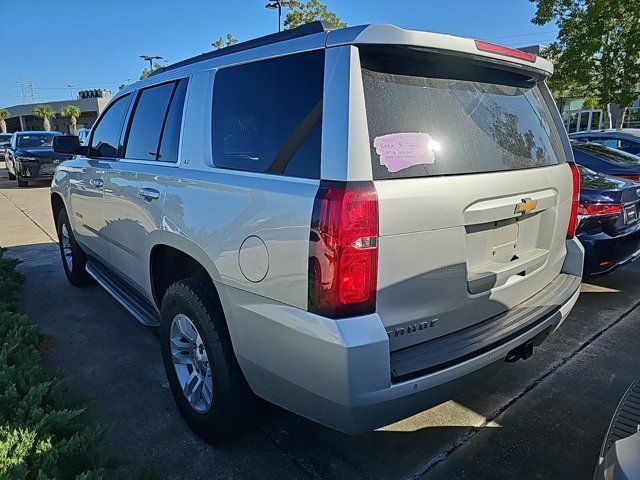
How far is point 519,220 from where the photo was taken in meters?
2.30

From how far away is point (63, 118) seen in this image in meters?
70.0

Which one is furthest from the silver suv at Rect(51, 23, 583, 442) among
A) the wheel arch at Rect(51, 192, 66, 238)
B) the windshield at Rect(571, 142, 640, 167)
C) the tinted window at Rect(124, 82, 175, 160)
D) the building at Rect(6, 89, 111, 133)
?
the building at Rect(6, 89, 111, 133)

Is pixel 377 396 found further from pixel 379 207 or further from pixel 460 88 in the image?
pixel 460 88

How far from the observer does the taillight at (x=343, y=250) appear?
1679 millimetres

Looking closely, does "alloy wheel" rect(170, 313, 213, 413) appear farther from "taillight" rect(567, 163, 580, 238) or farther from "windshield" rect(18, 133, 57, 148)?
"windshield" rect(18, 133, 57, 148)

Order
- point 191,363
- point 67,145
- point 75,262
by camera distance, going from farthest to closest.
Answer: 1. point 75,262
2. point 67,145
3. point 191,363

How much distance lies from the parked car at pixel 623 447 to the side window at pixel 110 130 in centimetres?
375

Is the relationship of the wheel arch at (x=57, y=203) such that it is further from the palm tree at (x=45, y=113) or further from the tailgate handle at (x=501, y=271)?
the palm tree at (x=45, y=113)

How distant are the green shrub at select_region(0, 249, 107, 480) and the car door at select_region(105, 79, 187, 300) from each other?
0.86m

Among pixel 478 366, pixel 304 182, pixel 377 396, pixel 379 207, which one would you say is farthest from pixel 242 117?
pixel 478 366

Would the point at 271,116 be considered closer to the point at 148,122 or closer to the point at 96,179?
the point at 148,122

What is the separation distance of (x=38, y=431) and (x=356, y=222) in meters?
1.77

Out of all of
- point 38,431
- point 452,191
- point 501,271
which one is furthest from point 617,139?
point 38,431

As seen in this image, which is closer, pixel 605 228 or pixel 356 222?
pixel 356 222
